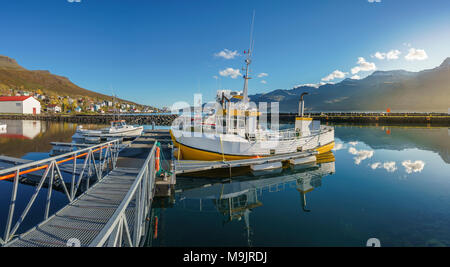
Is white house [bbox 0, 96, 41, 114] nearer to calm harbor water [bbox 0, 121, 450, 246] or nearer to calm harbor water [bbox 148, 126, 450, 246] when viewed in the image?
calm harbor water [bbox 0, 121, 450, 246]

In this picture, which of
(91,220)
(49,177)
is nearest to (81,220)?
(91,220)

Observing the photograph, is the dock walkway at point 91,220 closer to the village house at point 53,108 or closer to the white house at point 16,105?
the white house at point 16,105

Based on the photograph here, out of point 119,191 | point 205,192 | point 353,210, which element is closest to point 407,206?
point 353,210

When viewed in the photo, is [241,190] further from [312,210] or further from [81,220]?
[81,220]

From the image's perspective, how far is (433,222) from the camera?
8.49m

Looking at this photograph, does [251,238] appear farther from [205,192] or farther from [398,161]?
[398,161]

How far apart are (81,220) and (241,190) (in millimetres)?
8627

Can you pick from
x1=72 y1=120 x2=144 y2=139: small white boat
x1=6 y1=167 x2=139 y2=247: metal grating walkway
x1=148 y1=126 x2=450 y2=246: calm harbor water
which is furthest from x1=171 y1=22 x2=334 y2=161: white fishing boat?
x1=72 y1=120 x2=144 y2=139: small white boat

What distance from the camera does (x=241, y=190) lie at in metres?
12.1

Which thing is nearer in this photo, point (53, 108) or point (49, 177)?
point (49, 177)

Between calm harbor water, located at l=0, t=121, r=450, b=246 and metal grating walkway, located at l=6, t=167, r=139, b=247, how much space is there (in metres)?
2.01

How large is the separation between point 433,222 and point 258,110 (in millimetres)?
11691

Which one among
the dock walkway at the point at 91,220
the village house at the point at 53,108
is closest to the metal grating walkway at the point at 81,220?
the dock walkway at the point at 91,220

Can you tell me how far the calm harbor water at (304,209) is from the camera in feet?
23.9
